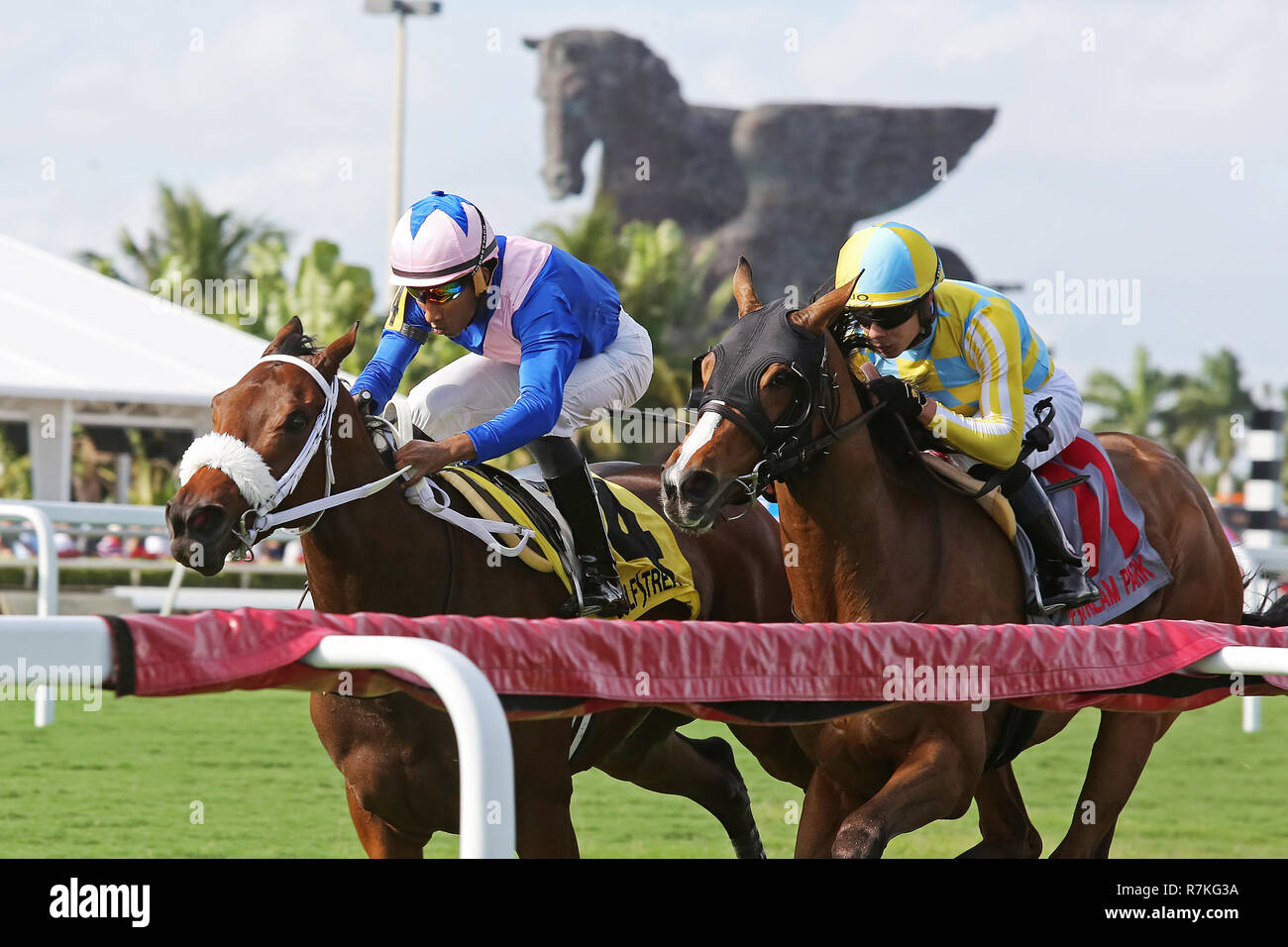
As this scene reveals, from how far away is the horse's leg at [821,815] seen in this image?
353 cm

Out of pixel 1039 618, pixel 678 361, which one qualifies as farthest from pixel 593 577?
pixel 678 361

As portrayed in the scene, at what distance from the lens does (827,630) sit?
2.23 metres

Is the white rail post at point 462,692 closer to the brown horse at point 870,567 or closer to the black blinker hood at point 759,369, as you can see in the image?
the brown horse at point 870,567

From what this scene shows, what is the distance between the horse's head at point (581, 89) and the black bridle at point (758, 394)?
1654 inches

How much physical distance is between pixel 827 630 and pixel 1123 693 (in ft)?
2.14

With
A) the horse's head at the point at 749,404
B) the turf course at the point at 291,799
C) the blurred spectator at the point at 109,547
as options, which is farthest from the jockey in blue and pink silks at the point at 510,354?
the blurred spectator at the point at 109,547

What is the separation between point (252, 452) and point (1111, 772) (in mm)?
2320

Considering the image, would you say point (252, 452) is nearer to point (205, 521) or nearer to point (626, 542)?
point (205, 521)

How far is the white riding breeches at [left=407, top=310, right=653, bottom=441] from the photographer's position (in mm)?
4043

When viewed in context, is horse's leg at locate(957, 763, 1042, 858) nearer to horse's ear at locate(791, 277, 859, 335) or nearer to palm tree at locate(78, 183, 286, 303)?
horse's ear at locate(791, 277, 859, 335)

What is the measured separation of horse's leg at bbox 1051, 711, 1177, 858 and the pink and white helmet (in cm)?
196

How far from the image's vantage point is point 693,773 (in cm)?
467
